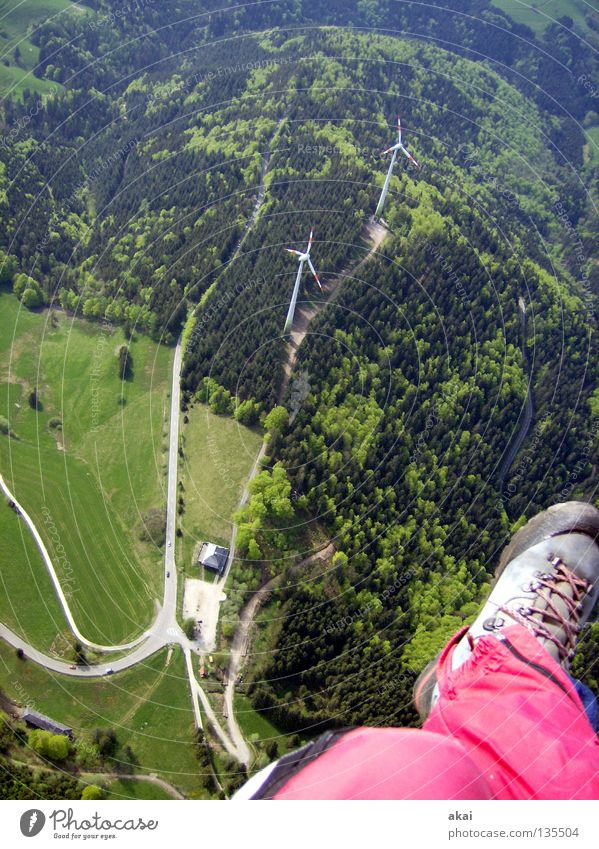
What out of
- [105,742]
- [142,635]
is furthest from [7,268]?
[105,742]

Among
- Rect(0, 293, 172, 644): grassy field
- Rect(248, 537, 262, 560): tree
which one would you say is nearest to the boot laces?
Rect(248, 537, 262, 560): tree

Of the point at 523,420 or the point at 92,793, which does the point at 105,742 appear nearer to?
the point at 92,793

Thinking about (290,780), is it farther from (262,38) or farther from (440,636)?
(262,38)

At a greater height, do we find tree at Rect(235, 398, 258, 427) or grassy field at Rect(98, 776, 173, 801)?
tree at Rect(235, 398, 258, 427)

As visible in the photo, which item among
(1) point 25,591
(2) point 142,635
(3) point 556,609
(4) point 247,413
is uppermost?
(3) point 556,609

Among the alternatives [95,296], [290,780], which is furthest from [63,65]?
[290,780]

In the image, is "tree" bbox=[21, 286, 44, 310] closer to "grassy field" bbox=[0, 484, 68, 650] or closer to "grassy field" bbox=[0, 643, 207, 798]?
"grassy field" bbox=[0, 484, 68, 650]

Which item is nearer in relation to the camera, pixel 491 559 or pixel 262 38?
pixel 491 559
